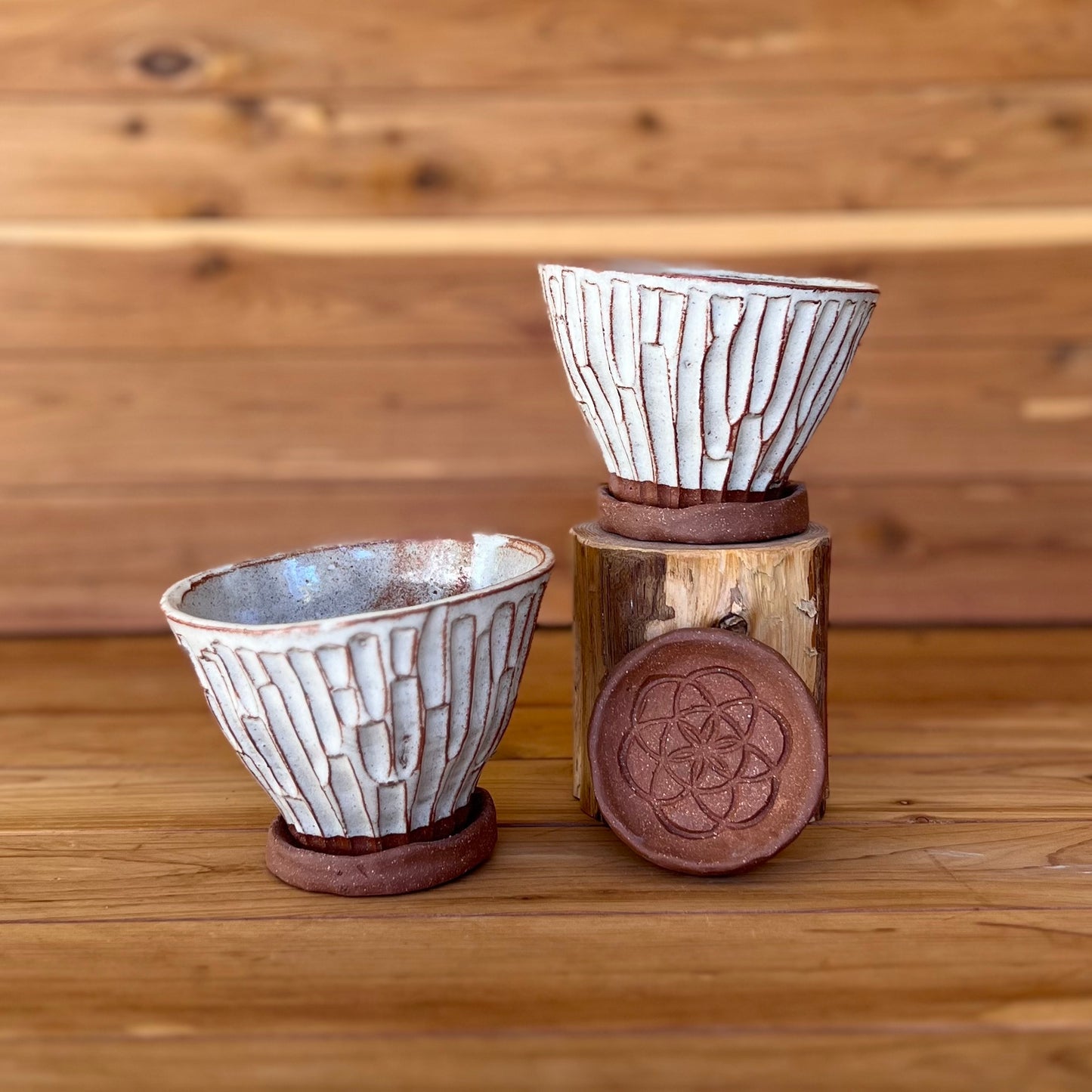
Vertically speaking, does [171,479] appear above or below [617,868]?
above

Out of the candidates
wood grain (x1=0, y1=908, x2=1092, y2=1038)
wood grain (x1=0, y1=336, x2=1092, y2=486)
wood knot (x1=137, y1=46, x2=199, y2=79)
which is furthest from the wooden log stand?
wood knot (x1=137, y1=46, x2=199, y2=79)

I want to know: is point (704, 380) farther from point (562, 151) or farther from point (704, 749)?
point (562, 151)

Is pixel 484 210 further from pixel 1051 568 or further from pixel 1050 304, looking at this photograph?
pixel 1051 568

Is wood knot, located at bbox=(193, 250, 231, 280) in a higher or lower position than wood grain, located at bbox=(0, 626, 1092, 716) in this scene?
higher

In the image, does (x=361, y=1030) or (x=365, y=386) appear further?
(x=365, y=386)

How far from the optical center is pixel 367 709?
1003 millimetres

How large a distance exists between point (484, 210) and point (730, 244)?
39cm

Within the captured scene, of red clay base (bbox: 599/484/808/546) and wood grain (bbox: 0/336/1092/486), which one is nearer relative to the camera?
red clay base (bbox: 599/484/808/546)

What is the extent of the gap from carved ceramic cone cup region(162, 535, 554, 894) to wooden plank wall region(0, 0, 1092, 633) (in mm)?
810

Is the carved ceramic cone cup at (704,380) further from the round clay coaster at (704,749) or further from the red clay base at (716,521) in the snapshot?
the round clay coaster at (704,749)

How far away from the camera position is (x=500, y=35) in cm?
187

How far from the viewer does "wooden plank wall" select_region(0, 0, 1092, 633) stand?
73.8 inches

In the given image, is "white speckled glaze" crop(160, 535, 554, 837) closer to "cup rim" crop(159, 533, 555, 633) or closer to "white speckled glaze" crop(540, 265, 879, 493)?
"cup rim" crop(159, 533, 555, 633)

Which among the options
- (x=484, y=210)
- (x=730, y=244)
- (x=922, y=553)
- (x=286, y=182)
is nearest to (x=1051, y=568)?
(x=922, y=553)
